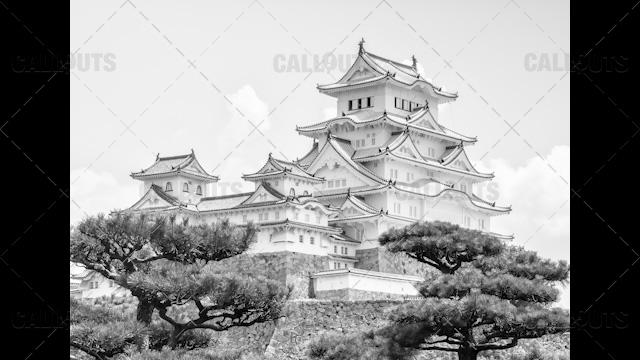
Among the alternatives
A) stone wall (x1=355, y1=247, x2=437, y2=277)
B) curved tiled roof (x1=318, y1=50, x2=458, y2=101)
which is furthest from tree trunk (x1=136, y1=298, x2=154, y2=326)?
curved tiled roof (x1=318, y1=50, x2=458, y2=101)

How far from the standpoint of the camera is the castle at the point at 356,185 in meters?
34.2

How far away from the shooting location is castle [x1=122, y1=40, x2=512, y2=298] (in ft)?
112

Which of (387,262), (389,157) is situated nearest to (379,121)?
(389,157)

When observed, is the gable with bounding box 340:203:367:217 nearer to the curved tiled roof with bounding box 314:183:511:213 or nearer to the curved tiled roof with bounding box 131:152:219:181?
the curved tiled roof with bounding box 314:183:511:213

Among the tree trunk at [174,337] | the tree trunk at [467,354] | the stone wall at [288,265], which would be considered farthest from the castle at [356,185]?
the tree trunk at [174,337]

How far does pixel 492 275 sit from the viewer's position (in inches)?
913

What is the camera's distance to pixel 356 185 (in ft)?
128

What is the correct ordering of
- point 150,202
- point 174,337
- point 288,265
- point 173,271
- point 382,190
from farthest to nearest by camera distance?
point 382,190 < point 150,202 < point 288,265 < point 174,337 < point 173,271

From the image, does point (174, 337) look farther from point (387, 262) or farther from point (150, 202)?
point (150, 202)

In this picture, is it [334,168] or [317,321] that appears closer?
[317,321]
